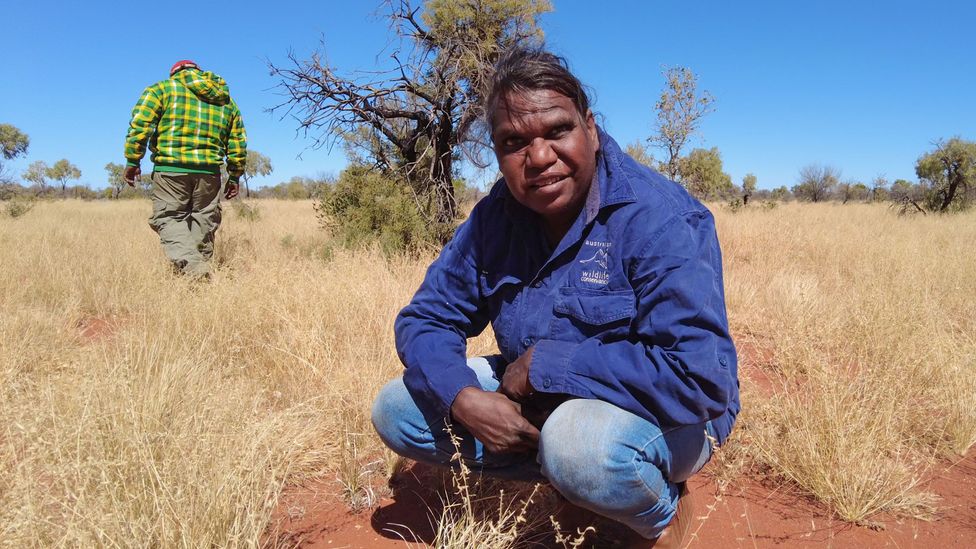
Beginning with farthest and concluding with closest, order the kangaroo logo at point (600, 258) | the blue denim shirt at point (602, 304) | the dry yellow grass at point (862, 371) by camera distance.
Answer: the dry yellow grass at point (862, 371) → the kangaroo logo at point (600, 258) → the blue denim shirt at point (602, 304)

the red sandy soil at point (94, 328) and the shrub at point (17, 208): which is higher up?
the shrub at point (17, 208)

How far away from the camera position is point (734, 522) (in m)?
2.14

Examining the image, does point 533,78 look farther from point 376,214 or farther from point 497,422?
point 376,214

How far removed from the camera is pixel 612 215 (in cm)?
176

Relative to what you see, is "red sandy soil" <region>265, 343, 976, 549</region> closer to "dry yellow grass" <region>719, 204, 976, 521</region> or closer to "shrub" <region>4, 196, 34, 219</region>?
"dry yellow grass" <region>719, 204, 976, 521</region>

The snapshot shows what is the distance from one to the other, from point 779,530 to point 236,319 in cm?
311

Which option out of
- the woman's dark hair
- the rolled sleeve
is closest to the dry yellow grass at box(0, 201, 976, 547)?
the rolled sleeve

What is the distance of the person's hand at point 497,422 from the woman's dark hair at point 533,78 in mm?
883

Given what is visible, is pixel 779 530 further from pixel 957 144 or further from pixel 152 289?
pixel 957 144

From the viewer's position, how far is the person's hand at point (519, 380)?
1727 mm

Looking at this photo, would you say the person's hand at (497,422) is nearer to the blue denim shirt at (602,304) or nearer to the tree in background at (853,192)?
the blue denim shirt at (602,304)

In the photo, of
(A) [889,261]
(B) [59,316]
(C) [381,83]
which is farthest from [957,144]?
(B) [59,316]

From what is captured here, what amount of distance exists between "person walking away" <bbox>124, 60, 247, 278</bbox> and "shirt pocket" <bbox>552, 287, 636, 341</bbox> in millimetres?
4500

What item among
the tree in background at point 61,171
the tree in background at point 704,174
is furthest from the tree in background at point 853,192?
the tree in background at point 61,171
